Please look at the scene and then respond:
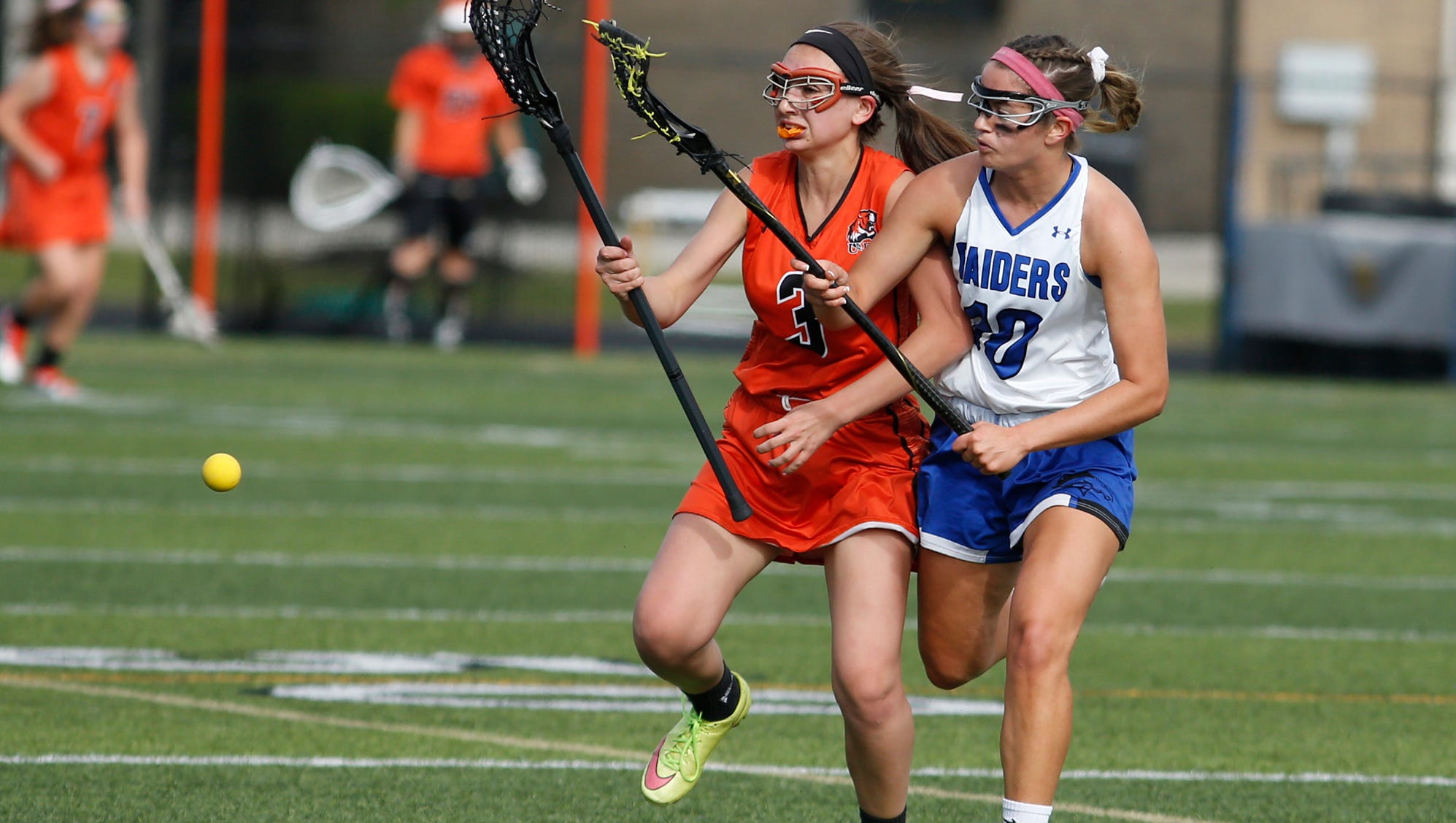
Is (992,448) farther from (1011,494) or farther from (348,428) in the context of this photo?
(348,428)

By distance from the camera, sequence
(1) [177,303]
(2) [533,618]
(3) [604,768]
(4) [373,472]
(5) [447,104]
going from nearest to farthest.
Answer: (3) [604,768]
(2) [533,618]
(4) [373,472]
(1) [177,303]
(5) [447,104]

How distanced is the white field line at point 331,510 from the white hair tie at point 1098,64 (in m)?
4.90

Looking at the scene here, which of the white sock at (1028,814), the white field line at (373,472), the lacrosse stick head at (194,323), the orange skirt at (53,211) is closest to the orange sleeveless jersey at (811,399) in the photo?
the white sock at (1028,814)

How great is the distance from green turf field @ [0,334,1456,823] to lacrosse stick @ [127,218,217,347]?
3170 millimetres

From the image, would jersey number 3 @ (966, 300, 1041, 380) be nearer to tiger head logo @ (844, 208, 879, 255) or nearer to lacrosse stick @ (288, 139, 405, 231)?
tiger head logo @ (844, 208, 879, 255)

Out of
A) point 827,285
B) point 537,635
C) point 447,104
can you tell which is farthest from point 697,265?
point 447,104

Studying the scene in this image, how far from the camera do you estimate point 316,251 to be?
17.7 meters

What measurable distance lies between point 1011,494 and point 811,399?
0.50 meters

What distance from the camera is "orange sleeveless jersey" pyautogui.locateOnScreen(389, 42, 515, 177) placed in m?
16.2

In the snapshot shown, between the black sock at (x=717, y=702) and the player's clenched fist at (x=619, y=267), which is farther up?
the player's clenched fist at (x=619, y=267)

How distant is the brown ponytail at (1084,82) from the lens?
430 cm

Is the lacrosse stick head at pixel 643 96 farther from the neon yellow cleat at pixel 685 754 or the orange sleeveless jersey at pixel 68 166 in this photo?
the orange sleeveless jersey at pixel 68 166

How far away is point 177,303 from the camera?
50.9 feet

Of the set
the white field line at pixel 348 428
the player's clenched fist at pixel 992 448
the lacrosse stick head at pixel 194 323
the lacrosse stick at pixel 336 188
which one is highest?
the player's clenched fist at pixel 992 448
